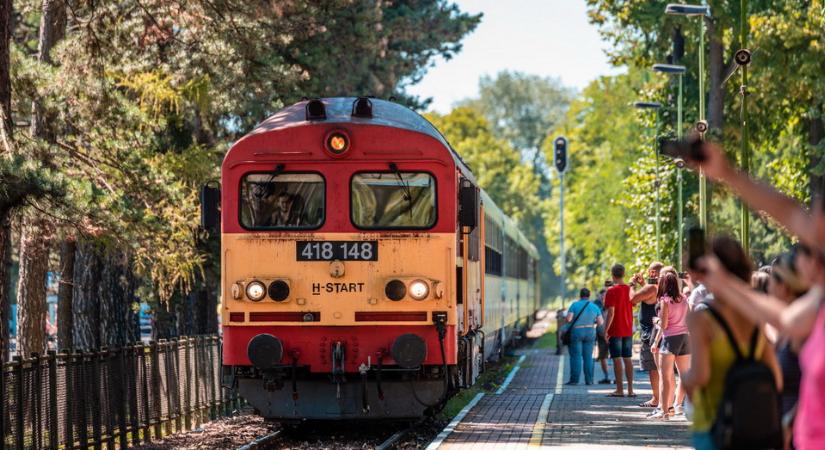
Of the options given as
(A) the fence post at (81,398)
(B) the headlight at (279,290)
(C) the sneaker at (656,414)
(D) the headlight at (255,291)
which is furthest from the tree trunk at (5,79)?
(C) the sneaker at (656,414)

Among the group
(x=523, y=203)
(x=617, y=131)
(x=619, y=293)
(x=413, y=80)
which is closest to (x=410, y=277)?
(x=619, y=293)

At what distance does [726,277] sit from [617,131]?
185 feet

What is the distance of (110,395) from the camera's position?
1572 cm

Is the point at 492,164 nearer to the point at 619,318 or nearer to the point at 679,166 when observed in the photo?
the point at 679,166

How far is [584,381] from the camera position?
1057 inches

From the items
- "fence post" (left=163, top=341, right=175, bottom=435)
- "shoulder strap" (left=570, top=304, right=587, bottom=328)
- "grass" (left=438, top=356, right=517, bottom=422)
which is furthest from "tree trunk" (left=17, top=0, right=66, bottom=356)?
"shoulder strap" (left=570, top=304, right=587, bottom=328)

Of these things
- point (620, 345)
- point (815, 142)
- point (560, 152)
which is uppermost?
point (560, 152)

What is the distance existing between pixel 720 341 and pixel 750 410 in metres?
0.34

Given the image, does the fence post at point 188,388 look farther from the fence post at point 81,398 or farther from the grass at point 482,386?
the fence post at point 81,398

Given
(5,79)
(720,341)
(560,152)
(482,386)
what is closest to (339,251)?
(5,79)

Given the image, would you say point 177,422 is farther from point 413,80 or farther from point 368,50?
point 413,80

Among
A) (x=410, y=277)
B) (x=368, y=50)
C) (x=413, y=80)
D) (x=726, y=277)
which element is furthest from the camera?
(x=413, y=80)

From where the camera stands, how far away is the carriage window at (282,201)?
623 inches

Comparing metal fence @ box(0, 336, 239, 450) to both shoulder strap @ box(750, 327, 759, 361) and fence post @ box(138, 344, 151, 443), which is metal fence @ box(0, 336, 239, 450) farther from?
shoulder strap @ box(750, 327, 759, 361)
